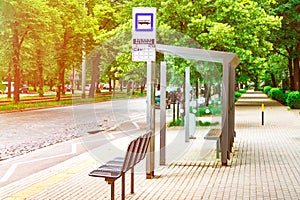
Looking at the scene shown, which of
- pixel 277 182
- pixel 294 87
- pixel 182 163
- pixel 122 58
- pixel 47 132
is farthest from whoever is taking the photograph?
pixel 294 87

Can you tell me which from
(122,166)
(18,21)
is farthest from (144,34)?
(18,21)

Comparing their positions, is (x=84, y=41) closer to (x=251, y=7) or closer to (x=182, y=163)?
(x=251, y=7)

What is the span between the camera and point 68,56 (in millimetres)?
49062

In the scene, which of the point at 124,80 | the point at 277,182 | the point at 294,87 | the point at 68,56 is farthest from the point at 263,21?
the point at 68,56

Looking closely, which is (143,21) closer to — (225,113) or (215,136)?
(225,113)

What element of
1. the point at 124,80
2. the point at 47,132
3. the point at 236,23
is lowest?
the point at 47,132

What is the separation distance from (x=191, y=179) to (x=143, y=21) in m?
2.92

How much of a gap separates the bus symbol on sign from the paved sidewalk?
268 cm

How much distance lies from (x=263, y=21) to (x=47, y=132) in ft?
41.0

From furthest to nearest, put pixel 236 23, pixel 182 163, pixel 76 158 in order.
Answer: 1. pixel 236 23
2. pixel 76 158
3. pixel 182 163

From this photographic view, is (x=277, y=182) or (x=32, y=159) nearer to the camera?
(x=277, y=182)

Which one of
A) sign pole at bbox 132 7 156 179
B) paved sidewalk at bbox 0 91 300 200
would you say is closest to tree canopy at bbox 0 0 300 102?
paved sidewalk at bbox 0 91 300 200

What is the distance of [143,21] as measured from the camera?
9.45 meters

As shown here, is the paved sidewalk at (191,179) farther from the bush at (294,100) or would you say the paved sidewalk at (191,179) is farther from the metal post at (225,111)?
the bush at (294,100)
